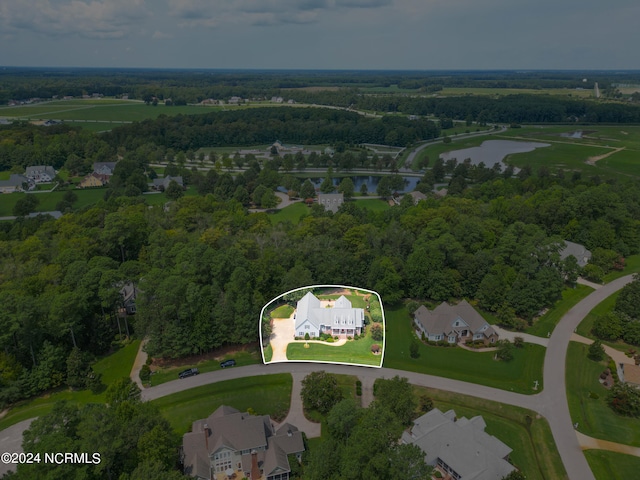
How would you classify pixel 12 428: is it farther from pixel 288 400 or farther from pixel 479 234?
pixel 479 234

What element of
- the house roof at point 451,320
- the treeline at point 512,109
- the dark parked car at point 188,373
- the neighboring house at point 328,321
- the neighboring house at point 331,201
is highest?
the treeline at point 512,109

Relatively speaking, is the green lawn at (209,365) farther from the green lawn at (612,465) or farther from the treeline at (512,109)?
the treeline at (512,109)

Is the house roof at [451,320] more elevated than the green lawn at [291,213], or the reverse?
the house roof at [451,320]

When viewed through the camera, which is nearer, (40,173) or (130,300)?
(130,300)

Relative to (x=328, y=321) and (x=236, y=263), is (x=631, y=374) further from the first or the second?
(x=236, y=263)

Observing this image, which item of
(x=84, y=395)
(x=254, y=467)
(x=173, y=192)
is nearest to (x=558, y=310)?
(x=254, y=467)

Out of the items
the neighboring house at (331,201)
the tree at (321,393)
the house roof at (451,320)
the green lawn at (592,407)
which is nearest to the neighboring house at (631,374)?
the green lawn at (592,407)

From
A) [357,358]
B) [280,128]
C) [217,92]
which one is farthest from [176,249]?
[217,92]
